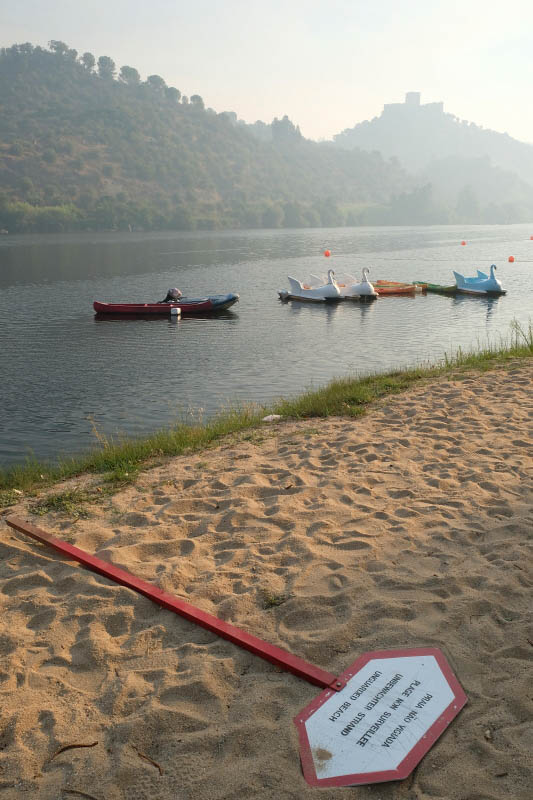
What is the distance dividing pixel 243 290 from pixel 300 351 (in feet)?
57.3

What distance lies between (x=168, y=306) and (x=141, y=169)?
124 metres

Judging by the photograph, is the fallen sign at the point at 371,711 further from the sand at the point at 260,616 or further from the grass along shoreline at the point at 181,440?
the grass along shoreline at the point at 181,440

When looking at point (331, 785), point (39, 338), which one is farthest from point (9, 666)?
point (39, 338)

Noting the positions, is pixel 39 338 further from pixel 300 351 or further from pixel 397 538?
pixel 397 538

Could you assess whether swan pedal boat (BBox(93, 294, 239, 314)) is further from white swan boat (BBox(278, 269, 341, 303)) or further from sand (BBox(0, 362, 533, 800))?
sand (BBox(0, 362, 533, 800))

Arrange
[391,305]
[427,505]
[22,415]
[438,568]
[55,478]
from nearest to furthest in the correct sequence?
[438,568] < [427,505] < [55,478] < [22,415] < [391,305]

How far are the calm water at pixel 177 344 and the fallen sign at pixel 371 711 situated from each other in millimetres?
7922

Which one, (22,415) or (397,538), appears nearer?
(397,538)

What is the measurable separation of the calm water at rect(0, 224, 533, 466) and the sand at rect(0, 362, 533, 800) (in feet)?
18.4

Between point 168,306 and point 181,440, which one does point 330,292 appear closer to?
point 168,306

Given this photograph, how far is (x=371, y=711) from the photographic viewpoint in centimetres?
337

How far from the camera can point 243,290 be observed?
118ft

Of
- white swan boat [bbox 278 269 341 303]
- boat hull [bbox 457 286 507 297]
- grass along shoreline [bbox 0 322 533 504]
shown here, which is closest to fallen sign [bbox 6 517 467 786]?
grass along shoreline [bbox 0 322 533 504]

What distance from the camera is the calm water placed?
42.9ft
